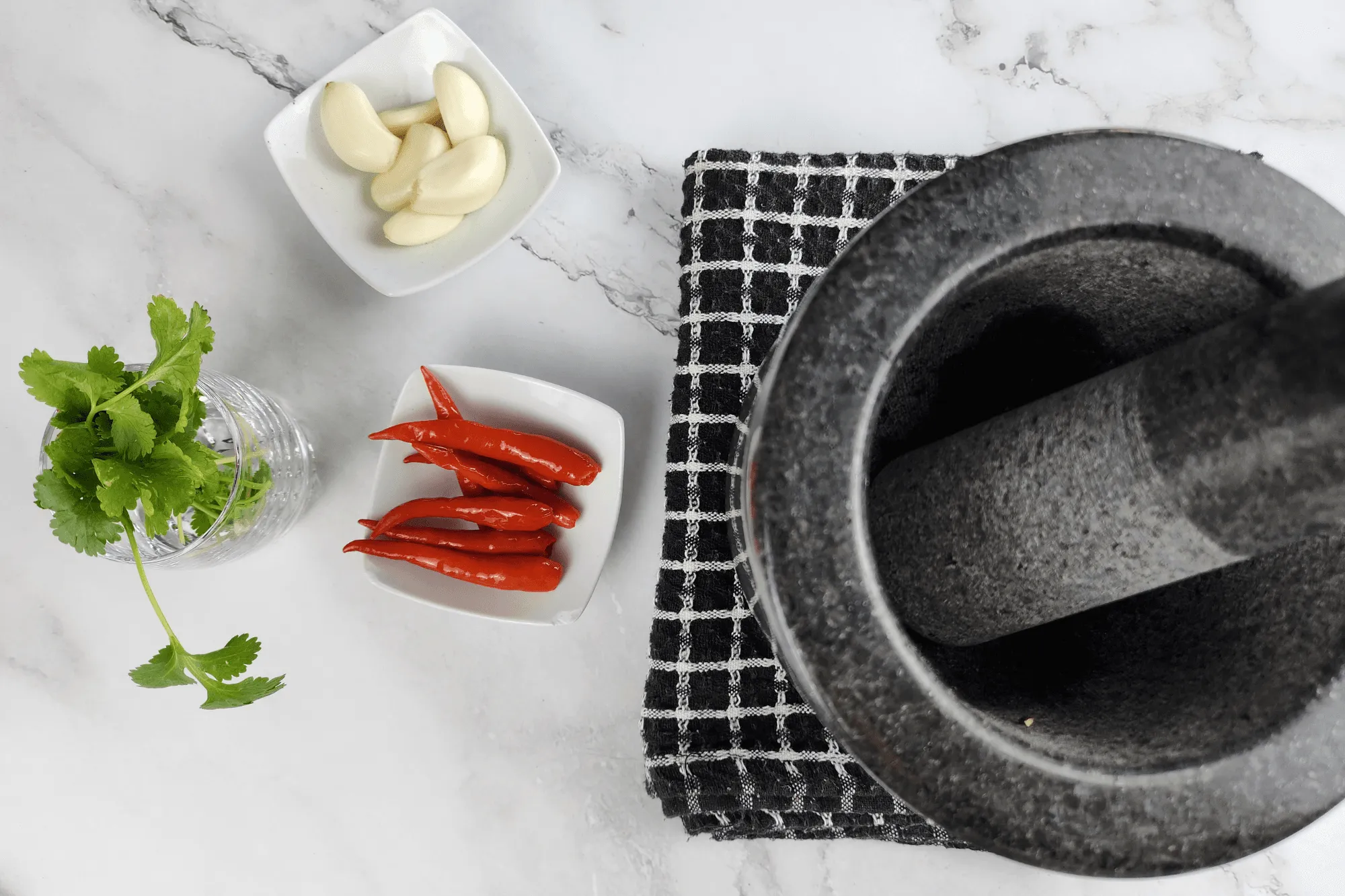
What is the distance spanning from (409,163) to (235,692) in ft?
1.67

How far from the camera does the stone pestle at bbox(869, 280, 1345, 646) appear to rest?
40cm

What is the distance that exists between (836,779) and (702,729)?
0.39ft

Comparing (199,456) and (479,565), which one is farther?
→ (479,565)

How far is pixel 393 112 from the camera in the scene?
91 centimetres

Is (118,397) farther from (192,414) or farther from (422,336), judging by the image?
(422,336)

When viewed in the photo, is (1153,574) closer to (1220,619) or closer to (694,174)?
(1220,619)

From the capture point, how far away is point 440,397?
86cm

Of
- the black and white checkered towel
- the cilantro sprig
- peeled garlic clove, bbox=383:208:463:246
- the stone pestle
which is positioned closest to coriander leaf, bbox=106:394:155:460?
the cilantro sprig

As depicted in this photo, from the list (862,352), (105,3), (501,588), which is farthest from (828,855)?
(105,3)

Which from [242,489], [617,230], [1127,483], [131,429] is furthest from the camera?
[617,230]

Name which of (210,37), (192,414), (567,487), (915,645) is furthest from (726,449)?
(210,37)

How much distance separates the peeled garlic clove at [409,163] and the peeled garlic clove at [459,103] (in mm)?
16

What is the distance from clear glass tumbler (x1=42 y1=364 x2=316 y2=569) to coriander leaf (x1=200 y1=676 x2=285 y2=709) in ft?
0.39

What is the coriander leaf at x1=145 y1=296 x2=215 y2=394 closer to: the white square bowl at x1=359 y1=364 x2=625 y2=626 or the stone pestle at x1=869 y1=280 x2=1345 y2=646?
the white square bowl at x1=359 y1=364 x2=625 y2=626
